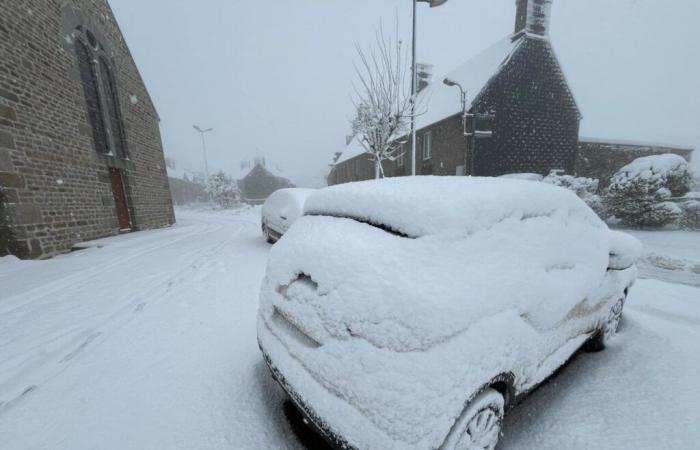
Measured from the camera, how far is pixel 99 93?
9070 millimetres

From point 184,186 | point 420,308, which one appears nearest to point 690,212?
point 420,308

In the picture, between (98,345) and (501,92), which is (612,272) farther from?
(501,92)

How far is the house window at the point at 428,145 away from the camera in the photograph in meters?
16.9

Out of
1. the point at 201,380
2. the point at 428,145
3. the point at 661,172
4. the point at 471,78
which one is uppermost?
the point at 471,78

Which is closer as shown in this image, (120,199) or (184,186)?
(120,199)

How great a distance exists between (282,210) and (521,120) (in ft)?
47.4

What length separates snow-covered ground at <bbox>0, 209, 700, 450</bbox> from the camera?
1.72 meters

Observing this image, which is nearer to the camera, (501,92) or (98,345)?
(98,345)

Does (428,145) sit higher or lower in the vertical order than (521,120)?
lower

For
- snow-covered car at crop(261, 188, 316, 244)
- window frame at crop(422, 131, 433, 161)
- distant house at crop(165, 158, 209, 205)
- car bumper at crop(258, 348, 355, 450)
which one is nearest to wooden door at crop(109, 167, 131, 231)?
snow-covered car at crop(261, 188, 316, 244)

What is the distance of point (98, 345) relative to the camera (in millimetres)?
2643

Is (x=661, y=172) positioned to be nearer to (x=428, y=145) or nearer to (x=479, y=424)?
(x=428, y=145)

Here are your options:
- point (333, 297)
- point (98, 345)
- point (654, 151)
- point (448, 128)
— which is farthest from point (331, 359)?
point (654, 151)

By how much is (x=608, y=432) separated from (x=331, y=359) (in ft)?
6.21
